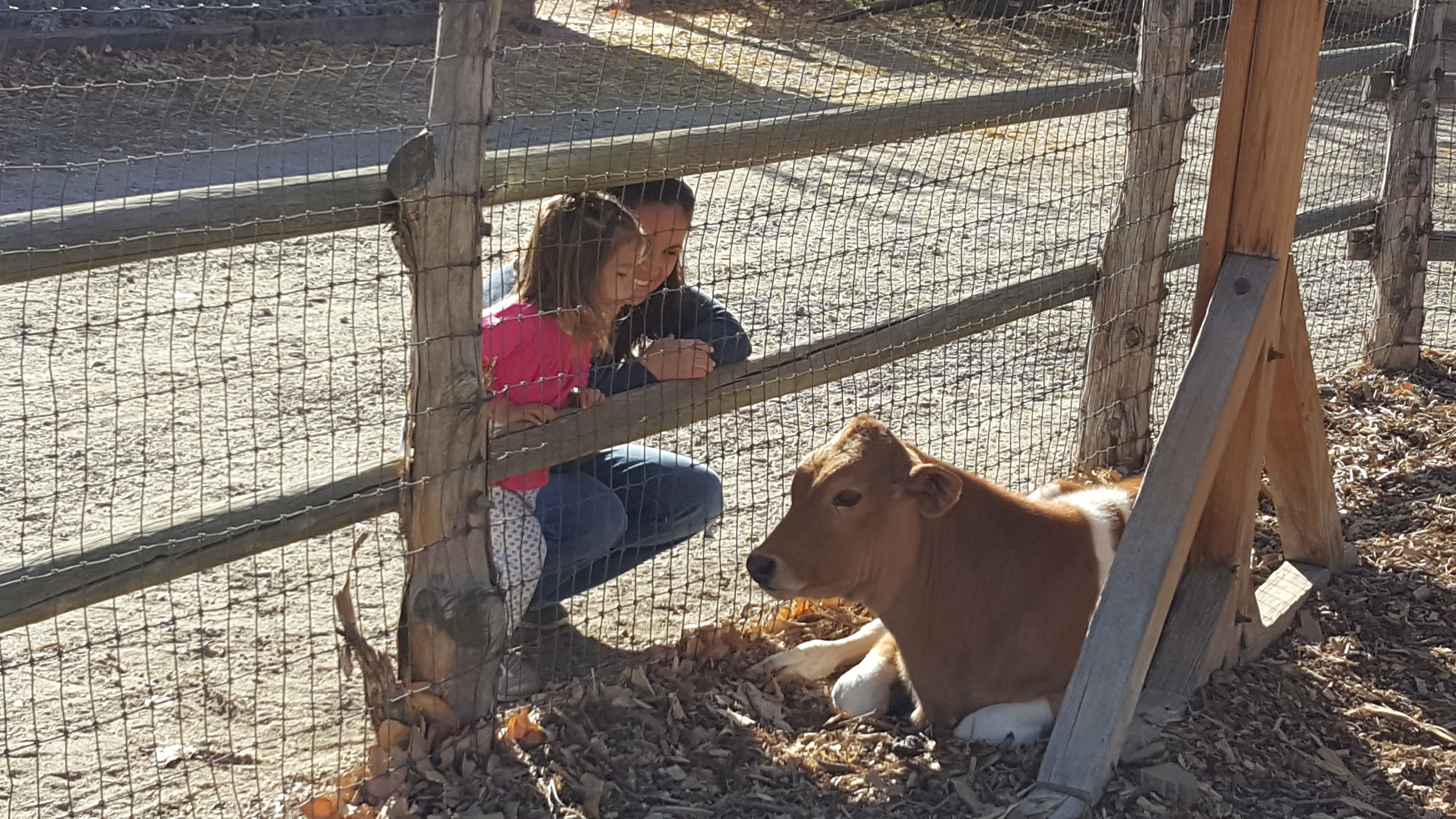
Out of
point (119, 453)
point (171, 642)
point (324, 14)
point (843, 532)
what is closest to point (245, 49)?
point (324, 14)

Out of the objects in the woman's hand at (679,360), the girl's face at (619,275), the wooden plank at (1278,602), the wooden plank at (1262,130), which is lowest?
the wooden plank at (1278,602)

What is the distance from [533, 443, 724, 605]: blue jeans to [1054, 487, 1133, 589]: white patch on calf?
979mm

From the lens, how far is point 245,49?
33.3ft

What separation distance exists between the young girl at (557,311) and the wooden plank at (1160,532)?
1.28m

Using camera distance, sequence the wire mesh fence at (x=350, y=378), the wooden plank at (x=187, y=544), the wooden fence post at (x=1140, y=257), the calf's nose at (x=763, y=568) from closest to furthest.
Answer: the wooden plank at (x=187, y=544)
the wire mesh fence at (x=350, y=378)
the calf's nose at (x=763, y=568)
the wooden fence post at (x=1140, y=257)

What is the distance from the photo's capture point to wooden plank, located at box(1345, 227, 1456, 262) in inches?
239

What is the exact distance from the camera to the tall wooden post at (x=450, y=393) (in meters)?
2.69

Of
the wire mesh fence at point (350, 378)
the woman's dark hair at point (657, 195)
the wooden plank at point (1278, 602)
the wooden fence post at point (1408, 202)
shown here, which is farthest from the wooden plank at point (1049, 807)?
the wooden fence post at point (1408, 202)

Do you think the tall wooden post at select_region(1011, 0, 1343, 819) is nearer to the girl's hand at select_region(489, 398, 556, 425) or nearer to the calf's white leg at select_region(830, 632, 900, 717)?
the calf's white leg at select_region(830, 632, 900, 717)

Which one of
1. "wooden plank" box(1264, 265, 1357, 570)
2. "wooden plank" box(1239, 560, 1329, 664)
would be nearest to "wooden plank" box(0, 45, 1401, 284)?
"wooden plank" box(1264, 265, 1357, 570)

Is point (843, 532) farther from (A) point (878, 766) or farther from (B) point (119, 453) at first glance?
(B) point (119, 453)

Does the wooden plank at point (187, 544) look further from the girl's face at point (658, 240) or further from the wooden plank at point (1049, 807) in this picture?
the wooden plank at point (1049, 807)

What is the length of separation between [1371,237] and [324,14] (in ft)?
27.1

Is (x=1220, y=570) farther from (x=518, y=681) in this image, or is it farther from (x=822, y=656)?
(x=518, y=681)
